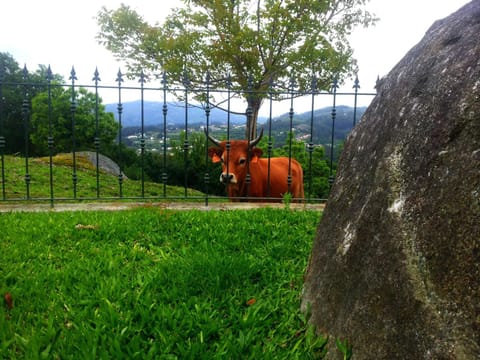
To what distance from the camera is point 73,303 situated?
8.32 feet

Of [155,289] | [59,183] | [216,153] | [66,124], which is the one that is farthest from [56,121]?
[155,289]

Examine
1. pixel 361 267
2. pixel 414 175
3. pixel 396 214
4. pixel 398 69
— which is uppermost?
pixel 398 69

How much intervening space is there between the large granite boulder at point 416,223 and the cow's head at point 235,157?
428 cm

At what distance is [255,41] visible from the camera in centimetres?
1429

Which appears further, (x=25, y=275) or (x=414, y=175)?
(x=25, y=275)

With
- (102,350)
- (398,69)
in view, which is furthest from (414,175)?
(102,350)

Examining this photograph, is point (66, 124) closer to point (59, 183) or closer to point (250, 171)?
point (59, 183)

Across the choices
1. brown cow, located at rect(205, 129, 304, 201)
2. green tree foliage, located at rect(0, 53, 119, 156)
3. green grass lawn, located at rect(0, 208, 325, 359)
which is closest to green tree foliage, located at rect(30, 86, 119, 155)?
green tree foliage, located at rect(0, 53, 119, 156)

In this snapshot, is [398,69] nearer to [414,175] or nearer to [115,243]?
[414,175]

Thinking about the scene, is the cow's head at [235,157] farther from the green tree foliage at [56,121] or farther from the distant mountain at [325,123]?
the green tree foliage at [56,121]

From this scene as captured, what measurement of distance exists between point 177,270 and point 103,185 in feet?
35.6

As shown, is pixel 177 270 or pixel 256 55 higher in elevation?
pixel 256 55

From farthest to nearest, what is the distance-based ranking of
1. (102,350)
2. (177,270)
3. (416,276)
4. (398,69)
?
(177,270) < (398,69) < (102,350) < (416,276)

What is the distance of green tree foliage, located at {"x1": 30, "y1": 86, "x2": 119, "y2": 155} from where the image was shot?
26.8m
